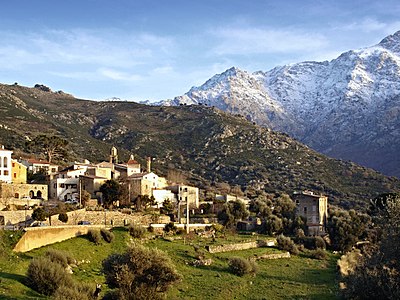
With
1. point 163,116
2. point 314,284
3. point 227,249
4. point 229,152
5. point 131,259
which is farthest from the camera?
point 163,116

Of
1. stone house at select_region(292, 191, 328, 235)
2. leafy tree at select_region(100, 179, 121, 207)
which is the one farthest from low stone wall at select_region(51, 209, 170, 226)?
stone house at select_region(292, 191, 328, 235)

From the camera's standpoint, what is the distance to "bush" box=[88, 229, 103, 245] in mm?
39972

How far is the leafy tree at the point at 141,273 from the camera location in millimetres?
25547

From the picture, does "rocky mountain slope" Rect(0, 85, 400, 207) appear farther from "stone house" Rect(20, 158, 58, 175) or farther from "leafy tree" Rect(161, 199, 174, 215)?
"leafy tree" Rect(161, 199, 174, 215)

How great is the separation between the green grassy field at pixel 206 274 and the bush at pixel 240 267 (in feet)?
1.66

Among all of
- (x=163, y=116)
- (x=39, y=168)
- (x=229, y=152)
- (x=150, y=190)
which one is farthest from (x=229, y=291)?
(x=163, y=116)

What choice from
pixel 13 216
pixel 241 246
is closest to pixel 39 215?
pixel 13 216

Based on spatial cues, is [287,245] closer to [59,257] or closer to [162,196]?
[162,196]

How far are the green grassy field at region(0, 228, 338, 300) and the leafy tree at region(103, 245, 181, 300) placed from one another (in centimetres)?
346

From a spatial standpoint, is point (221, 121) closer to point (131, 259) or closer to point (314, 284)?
point (314, 284)

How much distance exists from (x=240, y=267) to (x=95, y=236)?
10877 millimetres

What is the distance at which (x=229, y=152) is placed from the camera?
132625 mm

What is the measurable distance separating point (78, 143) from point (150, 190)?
6153 cm

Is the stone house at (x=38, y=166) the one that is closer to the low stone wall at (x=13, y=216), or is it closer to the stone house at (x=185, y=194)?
the stone house at (x=185, y=194)
